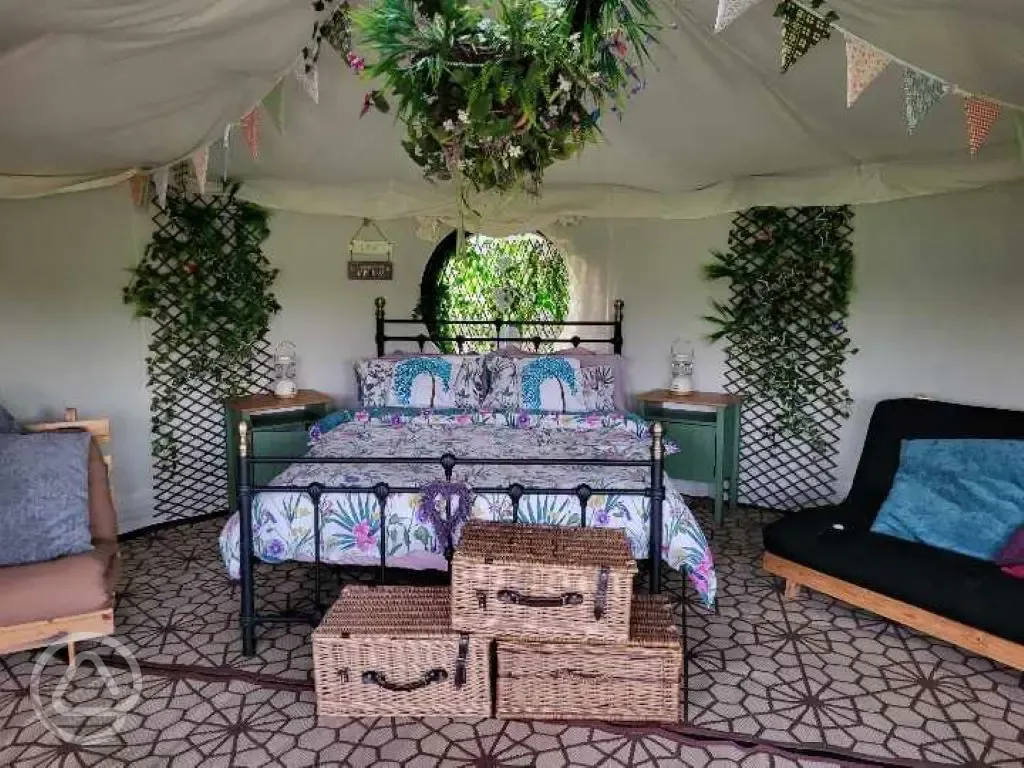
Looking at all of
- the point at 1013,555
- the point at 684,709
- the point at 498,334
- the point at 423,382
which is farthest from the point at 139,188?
the point at 1013,555

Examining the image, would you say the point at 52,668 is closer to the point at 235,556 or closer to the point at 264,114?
the point at 235,556

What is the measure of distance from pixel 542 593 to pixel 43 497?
6.48 feet

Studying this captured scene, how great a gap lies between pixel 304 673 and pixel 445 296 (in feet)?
10.5

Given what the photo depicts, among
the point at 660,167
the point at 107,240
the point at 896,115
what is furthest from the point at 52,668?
the point at 896,115

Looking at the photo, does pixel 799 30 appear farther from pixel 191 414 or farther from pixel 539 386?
pixel 191 414

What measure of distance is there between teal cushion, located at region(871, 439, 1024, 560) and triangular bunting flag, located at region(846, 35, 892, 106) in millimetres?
1701

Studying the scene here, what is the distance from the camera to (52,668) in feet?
8.84

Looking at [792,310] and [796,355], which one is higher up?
[792,310]

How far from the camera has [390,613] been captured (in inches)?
96.7

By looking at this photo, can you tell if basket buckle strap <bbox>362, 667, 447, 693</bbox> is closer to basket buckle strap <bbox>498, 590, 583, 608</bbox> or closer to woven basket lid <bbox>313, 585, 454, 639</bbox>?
woven basket lid <bbox>313, 585, 454, 639</bbox>

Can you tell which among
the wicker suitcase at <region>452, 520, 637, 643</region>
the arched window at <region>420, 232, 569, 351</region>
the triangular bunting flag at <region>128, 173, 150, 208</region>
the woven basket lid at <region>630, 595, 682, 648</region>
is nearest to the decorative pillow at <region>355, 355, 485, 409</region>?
the arched window at <region>420, 232, 569, 351</region>

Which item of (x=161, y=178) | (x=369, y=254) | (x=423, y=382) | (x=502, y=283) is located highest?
(x=161, y=178)

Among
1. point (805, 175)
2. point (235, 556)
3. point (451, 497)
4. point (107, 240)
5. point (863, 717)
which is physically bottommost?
point (863, 717)

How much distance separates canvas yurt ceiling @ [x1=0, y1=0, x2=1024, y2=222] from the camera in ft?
6.93
